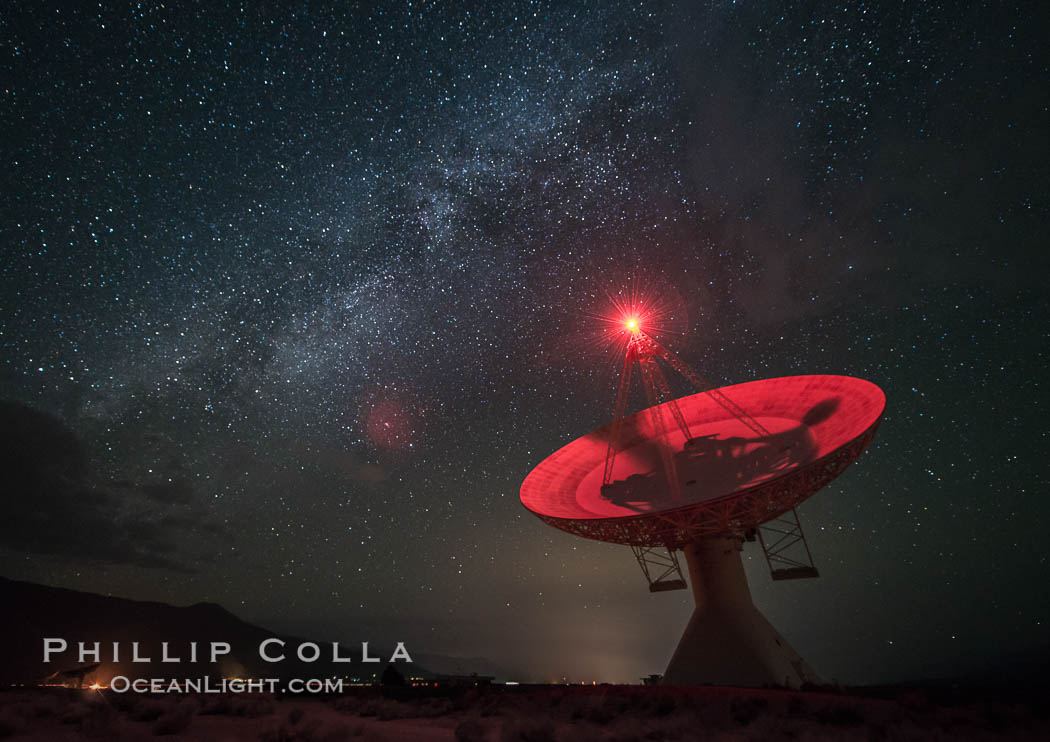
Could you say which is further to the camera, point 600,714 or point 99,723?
point 600,714

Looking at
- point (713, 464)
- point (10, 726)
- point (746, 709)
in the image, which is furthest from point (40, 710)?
point (713, 464)

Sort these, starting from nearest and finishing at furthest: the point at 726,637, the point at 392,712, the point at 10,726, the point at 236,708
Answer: the point at 10,726
the point at 236,708
the point at 392,712
the point at 726,637

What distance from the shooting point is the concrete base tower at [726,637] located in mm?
16484

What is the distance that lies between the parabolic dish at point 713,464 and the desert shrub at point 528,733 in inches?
385

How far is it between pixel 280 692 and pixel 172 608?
5997 inches

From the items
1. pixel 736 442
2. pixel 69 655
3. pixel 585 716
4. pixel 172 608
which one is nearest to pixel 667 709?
pixel 585 716

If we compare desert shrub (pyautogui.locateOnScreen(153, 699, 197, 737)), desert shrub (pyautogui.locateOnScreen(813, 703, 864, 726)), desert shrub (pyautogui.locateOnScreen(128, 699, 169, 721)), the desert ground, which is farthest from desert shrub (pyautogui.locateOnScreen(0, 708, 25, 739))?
desert shrub (pyautogui.locateOnScreen(813, 703, 864, 726))

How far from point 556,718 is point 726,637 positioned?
29.4 feet

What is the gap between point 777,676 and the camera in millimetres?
16156

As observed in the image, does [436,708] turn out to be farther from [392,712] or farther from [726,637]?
[726,637]

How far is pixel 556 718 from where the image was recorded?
35.9 ft

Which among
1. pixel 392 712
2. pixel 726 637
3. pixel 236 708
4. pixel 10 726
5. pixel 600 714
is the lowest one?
pixel 600 714

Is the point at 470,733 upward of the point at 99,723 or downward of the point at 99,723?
downward

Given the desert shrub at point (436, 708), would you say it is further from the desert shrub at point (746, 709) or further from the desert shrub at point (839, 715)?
the desert shrub at point (839, 715)
